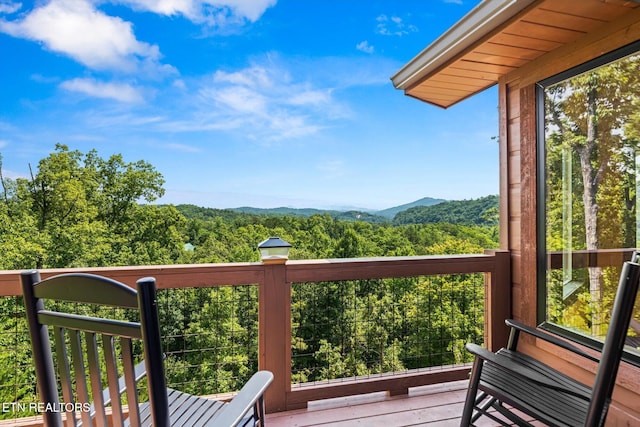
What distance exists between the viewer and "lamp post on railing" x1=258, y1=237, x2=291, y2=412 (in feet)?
7.75

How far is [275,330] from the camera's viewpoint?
2.37m

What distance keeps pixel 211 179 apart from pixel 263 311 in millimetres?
19325

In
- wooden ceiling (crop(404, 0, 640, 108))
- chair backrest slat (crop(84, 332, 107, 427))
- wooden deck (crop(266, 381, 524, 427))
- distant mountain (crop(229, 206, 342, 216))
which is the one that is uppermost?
wooden ceiling (crop(404, 0, 640, 108))

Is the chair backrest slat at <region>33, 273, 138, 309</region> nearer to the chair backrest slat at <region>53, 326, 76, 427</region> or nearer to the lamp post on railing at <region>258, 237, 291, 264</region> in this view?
the chair backrest slat at <region>53, 326, 76, 427</region>

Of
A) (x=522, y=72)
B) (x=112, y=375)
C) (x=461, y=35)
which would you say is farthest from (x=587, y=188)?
(x=112, y=375)

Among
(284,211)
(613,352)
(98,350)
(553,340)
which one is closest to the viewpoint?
(98,350)

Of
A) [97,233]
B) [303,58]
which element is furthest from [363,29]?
[97,233]

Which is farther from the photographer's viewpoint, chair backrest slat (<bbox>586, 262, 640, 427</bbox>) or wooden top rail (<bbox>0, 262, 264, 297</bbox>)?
wooden top rail (<bbox>0, 262, 264, 297</bbox>)

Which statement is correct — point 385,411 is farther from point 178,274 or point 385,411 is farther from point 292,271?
point 178,274

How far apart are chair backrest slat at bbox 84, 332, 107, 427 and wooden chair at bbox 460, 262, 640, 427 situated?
59.8 inches

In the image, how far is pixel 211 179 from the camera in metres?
20.8

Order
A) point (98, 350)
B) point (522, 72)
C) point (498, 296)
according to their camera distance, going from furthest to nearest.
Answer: point (498, 296) → point (522, 72) → point (98, 350)

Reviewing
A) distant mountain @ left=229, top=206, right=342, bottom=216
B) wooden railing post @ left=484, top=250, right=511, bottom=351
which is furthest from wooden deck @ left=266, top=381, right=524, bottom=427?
distant mountain @ left=229, top=206, right=342, bottom=216

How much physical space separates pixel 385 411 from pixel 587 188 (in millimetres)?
1794
